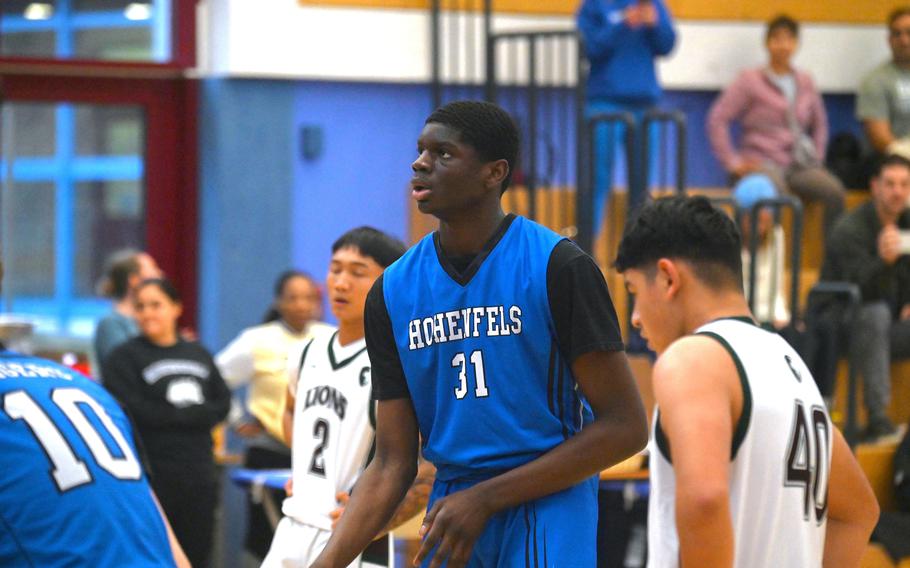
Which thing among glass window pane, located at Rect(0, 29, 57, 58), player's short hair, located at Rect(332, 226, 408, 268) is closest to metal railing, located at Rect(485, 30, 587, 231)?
glass window pane, located at Rect(0, 29, 57, 58)

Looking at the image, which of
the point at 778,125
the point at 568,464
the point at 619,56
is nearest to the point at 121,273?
the point at 619,56

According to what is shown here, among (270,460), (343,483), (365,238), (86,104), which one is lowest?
(270,460)

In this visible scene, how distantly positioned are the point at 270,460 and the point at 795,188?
4317 mm

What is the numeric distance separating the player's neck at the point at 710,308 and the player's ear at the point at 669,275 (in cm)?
5

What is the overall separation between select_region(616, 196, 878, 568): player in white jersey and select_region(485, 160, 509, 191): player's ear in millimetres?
340

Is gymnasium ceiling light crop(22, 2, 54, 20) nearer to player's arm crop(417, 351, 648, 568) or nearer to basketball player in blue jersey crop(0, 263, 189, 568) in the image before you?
basketball player in blue jersey crop(0, 263, 189, 568)

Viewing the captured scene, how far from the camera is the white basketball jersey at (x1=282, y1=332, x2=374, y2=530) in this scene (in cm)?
476

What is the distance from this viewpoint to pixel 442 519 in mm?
3045

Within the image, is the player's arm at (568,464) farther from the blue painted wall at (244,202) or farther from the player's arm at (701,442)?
the blue painted wall at (244,202)

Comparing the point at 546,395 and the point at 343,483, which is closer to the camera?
the point at 546,395

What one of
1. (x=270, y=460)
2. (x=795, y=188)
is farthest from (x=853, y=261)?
(x=270, y=460)

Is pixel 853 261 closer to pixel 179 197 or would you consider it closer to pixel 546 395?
pixel 179 197

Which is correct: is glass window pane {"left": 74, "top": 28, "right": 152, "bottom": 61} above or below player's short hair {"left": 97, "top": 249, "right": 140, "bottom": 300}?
above

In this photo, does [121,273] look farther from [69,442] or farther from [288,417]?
[69,442]
